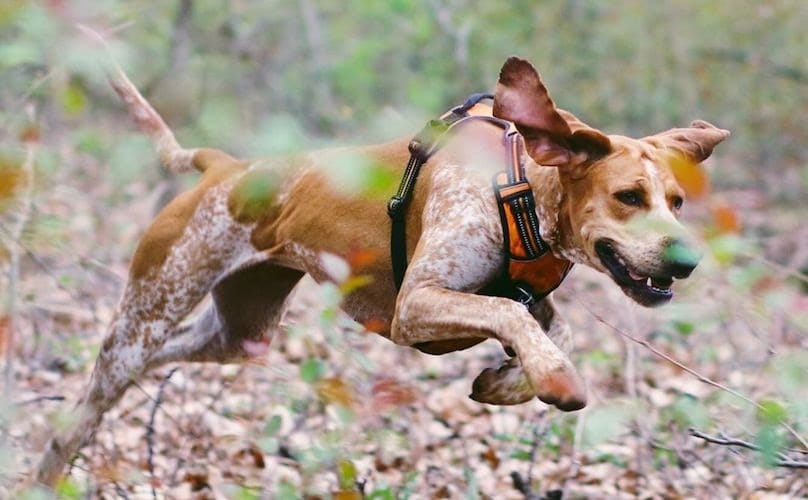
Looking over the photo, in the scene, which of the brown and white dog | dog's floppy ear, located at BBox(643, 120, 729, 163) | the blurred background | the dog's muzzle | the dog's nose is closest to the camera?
the blurred background

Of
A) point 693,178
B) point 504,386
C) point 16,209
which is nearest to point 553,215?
point 504,386

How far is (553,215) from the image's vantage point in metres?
4.09

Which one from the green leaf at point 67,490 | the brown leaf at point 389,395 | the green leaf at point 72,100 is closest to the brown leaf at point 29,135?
the green leaf at point 72,100

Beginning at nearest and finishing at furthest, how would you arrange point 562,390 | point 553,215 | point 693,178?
point 693,178 → point 562,390 → point 553,215

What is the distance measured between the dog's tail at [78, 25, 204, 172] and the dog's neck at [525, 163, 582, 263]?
6.40ft

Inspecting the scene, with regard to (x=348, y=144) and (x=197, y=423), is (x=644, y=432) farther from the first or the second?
(x=348, y=144)

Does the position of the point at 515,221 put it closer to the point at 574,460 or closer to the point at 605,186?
the point at 605,186

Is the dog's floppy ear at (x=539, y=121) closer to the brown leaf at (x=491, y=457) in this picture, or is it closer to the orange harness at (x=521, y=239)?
the orange harness at (x=521, y=239)

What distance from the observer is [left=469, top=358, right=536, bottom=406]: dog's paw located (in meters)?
4.09

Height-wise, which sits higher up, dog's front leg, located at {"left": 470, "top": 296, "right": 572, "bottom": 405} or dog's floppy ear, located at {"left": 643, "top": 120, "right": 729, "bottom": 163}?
dog's floppy ear, located at {"left": 643, "top": 120, "right": 729, "bottom": 163}

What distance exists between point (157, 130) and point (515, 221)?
7.52ft

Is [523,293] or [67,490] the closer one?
[67,490]

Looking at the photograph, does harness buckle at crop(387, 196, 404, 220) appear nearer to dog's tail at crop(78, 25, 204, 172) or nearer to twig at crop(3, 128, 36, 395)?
dog's tail at crop(78, 25, 204, 172)

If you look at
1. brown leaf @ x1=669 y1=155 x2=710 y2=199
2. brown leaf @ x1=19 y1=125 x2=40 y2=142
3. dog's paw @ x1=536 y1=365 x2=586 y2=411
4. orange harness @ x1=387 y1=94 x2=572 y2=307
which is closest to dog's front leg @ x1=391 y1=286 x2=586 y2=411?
dog's paw @ x1=536 y1=365 x2=586 y2=411
